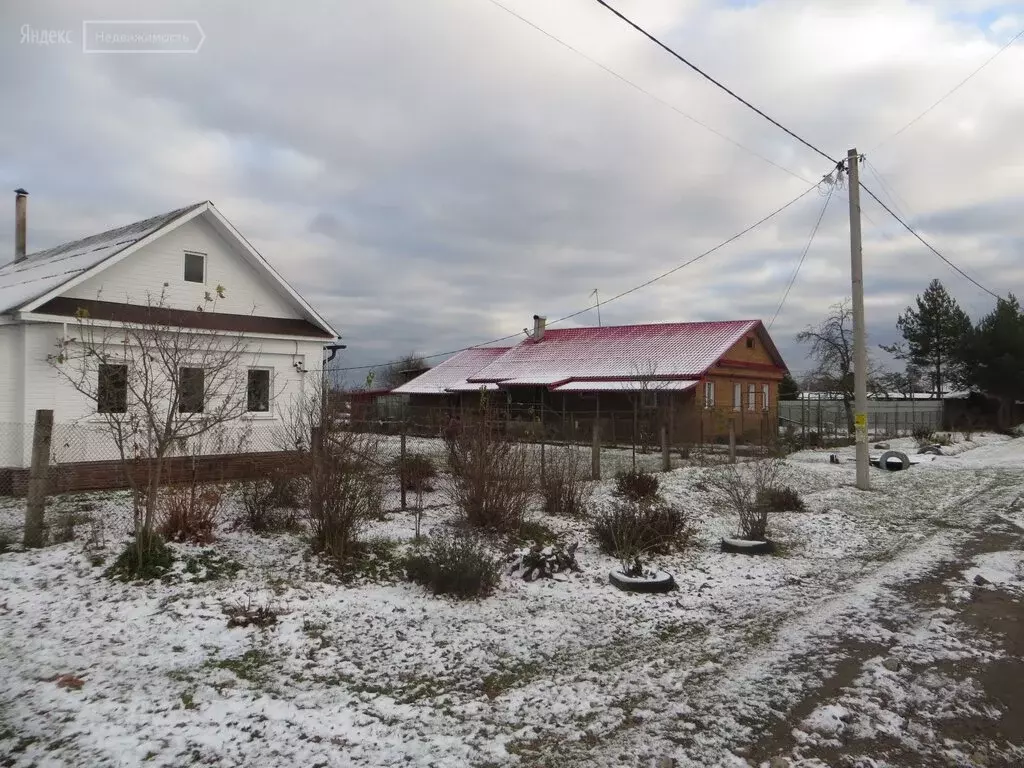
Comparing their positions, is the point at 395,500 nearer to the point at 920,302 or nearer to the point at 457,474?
the point at 457,474

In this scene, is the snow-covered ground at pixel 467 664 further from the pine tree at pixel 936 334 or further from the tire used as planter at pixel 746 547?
the pine tree at pixel 936 334

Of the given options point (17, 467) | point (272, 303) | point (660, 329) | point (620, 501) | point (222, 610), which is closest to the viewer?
point (222, 610)

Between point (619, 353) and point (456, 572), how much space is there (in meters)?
27.3

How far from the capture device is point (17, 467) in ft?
38.5

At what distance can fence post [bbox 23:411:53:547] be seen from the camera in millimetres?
6875

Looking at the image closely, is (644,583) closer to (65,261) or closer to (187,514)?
(187,514)

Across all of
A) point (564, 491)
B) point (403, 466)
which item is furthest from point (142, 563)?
point (564, 491)

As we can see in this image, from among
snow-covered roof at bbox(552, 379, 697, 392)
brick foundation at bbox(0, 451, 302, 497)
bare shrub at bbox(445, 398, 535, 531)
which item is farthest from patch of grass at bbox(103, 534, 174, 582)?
snow-covered roof at bbox(552, 379, 697, 392)

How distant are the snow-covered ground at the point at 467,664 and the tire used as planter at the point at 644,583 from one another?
17 cm

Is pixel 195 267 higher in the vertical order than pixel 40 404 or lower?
higher

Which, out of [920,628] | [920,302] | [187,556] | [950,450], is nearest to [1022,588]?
[920,628]

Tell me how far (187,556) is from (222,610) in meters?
1.25

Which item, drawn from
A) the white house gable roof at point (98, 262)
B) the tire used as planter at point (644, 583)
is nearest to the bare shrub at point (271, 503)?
the tire used as planter at point (644, 583)

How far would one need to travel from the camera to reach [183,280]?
1452cm
